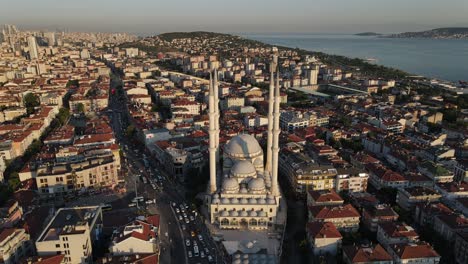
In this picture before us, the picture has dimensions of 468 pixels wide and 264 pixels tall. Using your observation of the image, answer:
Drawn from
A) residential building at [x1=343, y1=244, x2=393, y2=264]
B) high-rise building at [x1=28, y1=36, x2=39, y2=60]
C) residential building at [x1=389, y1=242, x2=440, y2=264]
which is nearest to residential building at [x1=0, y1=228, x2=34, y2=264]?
residential building at [x1=343, y1=244, x2=393, y2=264]

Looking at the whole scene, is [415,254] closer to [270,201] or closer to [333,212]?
[333,212]

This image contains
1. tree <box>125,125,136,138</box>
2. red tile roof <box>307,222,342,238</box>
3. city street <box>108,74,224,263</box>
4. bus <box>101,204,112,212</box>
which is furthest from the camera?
tree <box>125,125,136,138</box>

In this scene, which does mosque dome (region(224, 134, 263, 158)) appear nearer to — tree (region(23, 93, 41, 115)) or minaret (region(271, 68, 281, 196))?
minaret (region(271, 68, 281, 196))

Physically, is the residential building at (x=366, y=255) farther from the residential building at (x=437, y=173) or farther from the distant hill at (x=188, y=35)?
the distant hill at (x=188, y=35)

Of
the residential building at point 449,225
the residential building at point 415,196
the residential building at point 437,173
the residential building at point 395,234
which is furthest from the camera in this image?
the residential building at point 437,173

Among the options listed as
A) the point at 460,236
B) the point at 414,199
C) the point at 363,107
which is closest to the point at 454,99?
the point at 363,107

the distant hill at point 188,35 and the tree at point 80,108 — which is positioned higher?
the distant hill at point 188,35

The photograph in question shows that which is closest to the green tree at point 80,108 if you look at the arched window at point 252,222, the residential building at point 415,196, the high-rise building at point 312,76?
the arched window at point 252,222
